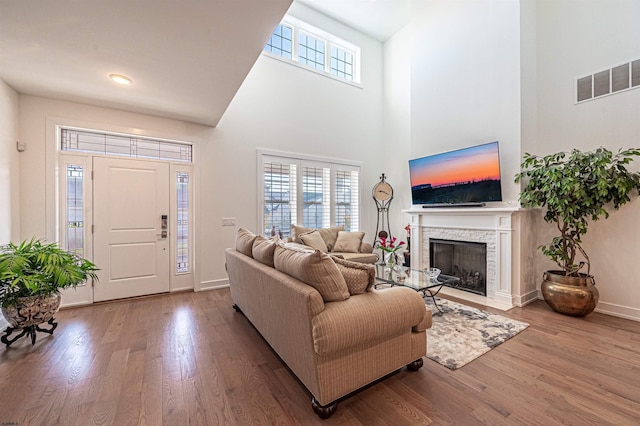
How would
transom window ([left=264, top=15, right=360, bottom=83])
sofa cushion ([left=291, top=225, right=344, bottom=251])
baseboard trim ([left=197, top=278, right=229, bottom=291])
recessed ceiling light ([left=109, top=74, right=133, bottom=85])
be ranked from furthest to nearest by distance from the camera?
transom window ([left=264, top=15, right=360, bottom=83]), sofa cushion ([left=291, top=225, right=344, bottom=251]), baseboard trim ([left=197, top=278, right=229, bottom=291]), recessed ceiling light ([left=109, top=74, right=133, bottom=85])

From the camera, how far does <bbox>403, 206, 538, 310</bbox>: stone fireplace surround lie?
3406 millimetres

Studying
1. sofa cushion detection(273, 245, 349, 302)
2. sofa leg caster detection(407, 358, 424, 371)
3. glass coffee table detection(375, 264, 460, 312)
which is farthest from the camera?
glass coffee table detection(375, 264, 460, 312)

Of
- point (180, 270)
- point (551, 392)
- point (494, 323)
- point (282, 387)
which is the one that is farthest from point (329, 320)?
point (180, 270)

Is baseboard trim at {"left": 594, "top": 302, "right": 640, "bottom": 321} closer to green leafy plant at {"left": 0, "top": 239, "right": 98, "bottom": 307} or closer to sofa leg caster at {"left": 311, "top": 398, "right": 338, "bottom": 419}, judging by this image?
sofa leg caster at {"left": 311, "top": 398, "right": 338, "bottom": 419}

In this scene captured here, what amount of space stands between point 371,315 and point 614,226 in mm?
3516

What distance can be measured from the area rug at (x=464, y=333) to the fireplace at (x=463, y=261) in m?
0.77

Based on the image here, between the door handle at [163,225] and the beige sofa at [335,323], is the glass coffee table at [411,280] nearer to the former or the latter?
the beige sofa at [335,323]

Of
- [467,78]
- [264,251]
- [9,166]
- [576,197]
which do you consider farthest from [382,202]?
[9,166]

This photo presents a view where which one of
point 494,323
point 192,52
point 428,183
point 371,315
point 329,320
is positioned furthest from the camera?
point 428,183

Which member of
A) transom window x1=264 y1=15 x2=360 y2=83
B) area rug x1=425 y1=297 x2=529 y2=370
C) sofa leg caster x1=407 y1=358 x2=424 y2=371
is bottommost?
area rug x1=425 y1=297 x2=529 y2=370

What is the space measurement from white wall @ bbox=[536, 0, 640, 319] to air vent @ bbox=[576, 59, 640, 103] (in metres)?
0.06

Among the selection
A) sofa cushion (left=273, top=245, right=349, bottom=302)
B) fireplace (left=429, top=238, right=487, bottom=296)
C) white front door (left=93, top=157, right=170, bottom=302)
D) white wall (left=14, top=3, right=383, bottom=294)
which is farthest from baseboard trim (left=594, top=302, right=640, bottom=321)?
white front door (left=93, top=157, right=170, bottom=302)

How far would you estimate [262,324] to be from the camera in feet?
7.70

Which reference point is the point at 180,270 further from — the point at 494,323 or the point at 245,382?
the point at 494,323
